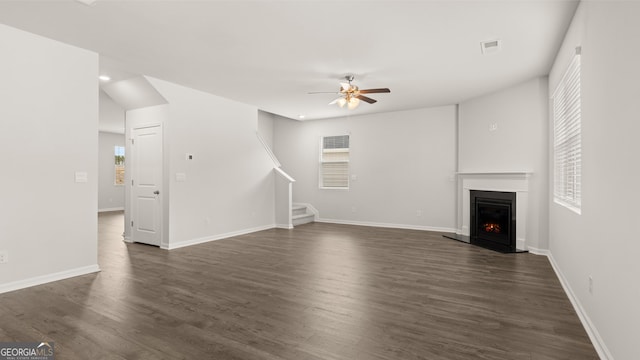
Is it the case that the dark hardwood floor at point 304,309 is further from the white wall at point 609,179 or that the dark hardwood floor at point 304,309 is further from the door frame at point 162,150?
the door frame at point 162,150

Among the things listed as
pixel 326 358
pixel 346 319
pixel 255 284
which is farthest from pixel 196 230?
pixel 326 358

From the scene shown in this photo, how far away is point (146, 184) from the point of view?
577 cm

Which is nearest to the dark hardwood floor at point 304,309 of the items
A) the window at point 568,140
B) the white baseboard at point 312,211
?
the window at point 568,140

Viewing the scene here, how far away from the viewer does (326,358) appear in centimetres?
207

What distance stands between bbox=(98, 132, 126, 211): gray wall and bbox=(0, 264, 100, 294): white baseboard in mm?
8802

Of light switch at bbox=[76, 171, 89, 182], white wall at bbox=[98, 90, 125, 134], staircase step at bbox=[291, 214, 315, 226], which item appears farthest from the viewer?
staircase step at bbox=[291, 214, 315, 226]

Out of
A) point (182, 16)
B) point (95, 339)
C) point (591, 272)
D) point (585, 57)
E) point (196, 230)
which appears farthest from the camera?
point (196, 230)

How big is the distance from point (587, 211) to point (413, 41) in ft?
8.00

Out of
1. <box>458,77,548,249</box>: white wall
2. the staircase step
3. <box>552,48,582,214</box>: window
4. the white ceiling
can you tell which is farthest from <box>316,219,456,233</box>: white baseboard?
the white ceiling

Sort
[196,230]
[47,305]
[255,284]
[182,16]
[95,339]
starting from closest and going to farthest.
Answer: [95,339] < [47,305] < [182,16] < [255,284] < [196,230]

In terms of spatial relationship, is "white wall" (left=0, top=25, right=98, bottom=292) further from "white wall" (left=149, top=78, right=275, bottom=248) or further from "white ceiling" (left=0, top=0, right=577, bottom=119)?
"white wall" (left=149, top=78, right=275, bottom=248)

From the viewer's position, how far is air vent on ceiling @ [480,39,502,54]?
371 centimetres

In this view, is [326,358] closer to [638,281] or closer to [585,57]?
[638,281]

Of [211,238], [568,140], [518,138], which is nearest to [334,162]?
[211,238]
